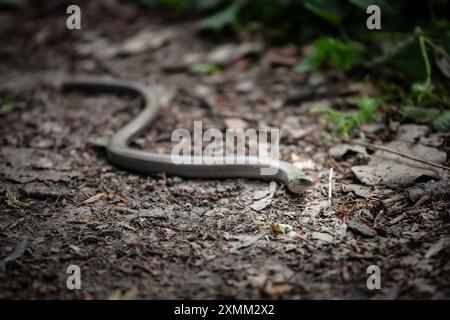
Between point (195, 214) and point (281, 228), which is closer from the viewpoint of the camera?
point (281, 228)

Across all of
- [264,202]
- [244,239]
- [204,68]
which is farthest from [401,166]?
[204,68]

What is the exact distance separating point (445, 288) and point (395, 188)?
125 cm

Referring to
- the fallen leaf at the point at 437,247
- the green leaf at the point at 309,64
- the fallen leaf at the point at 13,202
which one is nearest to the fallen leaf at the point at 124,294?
the fallen leaf at the point at 13,202

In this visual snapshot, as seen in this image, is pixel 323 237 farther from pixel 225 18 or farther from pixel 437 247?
pixel 225 18

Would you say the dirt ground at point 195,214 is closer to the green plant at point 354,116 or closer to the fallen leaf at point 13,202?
the fallen leaf at point 13,202

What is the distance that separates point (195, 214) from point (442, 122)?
2701 millimetres

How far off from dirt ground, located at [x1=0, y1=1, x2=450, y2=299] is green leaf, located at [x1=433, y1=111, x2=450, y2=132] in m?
0.93

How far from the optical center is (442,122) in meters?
4.45

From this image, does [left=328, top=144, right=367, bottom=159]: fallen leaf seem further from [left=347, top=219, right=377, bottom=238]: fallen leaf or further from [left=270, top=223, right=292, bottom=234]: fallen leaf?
[left=270, top=223, right=292, bottom=234]: fallen leaf

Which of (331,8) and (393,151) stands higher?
(331,8)

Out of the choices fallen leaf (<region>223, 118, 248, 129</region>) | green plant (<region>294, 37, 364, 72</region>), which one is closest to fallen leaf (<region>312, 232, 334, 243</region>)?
fallen leaf (<region>223, 118, 248, 129</region>)

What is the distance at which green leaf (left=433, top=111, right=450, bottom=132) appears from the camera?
4418 millimetres

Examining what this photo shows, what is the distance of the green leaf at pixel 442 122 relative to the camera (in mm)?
4418
